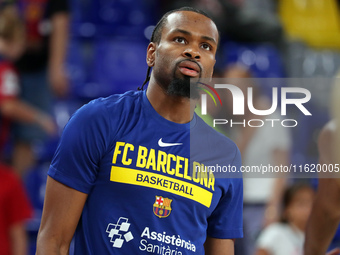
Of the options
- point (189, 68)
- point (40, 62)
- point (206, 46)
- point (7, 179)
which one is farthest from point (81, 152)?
point (40, 62)

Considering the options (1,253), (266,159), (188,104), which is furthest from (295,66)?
(188,104)

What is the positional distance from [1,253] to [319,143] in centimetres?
255

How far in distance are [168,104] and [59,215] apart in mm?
583

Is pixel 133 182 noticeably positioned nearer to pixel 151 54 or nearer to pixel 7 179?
pixel 151 54

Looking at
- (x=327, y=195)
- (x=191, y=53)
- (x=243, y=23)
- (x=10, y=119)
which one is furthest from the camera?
(x=243, y=23)

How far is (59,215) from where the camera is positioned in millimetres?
1988

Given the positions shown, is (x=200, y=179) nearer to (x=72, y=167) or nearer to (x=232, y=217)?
(x=232, y=217)

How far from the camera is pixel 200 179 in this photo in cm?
212

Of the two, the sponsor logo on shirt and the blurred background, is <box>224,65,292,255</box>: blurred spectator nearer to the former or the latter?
the blurred background

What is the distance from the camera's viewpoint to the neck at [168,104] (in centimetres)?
221

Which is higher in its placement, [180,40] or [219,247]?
[180,40]

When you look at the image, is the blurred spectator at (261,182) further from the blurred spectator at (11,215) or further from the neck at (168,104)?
the neck at (168,104)

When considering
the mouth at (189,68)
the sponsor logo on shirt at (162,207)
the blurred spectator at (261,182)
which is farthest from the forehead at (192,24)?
the blurred spectator at (261,182)

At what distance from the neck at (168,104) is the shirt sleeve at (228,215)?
0.27 metres
